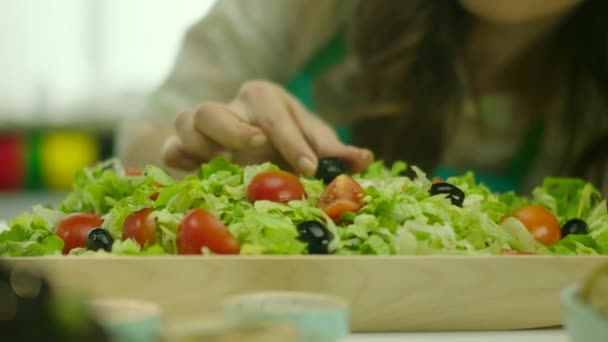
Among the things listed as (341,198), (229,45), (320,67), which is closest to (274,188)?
(341,198)

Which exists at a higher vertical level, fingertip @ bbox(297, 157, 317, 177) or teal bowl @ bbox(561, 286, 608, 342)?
teal bowl @ bbox(561, 286, 608, 342)

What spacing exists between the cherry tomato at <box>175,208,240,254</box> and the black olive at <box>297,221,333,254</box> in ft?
0.23

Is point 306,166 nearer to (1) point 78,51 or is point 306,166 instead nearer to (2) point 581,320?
(2) point 581,320

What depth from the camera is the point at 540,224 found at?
0.84 meters

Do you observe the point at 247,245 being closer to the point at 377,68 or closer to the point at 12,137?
the point at 377,68

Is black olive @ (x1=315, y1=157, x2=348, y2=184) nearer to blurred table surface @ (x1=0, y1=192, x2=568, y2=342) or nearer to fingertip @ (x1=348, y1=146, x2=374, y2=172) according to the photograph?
fingertip @ (x1=348, y1=146, x2=374, y2=172)

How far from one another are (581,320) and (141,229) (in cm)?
46

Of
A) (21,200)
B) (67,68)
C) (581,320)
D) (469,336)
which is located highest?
(581,320)

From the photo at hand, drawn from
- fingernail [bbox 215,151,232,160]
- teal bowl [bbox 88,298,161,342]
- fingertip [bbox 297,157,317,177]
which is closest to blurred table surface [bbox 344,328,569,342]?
teal bowl [bbox 88,298,161,342]

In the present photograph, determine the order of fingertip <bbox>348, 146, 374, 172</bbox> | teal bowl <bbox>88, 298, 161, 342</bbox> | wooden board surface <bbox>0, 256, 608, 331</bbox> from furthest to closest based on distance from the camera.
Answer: fingertip <bbox>348, 146, 374, 172</bbox>
wooden board surface <bbox>0, 256, 608, 331</bbox>
teal bowl <bbox>88, 298, 161, 342</bbox>

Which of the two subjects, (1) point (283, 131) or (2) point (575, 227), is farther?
(1) point (283, 131)

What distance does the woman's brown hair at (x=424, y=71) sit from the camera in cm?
167

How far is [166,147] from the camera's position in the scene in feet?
4.03

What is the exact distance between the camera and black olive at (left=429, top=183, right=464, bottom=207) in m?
0.85
